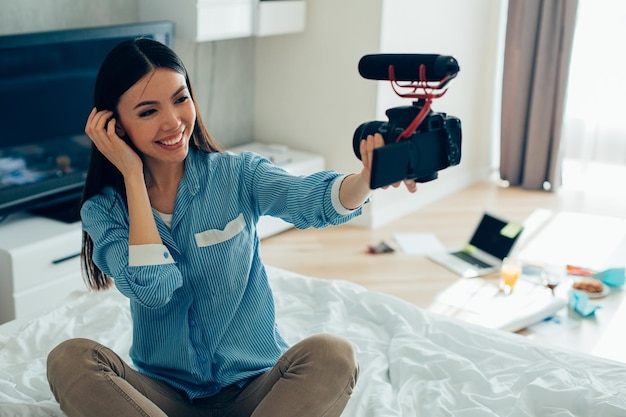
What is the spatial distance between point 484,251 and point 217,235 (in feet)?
6.70

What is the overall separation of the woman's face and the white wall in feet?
7.19

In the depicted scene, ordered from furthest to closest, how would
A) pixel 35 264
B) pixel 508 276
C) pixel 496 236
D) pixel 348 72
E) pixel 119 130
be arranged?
pixel 348 72 → pixel 496 236 → pixel 508 276 → pixel 35 264 → pixel 119 130

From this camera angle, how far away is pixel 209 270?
1.76m

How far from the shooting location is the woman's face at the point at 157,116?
5.57 ft

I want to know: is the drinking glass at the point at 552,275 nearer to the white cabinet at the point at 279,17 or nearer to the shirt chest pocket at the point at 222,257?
the white cabinet at the point at 279,17

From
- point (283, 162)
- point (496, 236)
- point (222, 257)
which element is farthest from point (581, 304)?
point (222, 257)

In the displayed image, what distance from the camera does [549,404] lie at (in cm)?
191

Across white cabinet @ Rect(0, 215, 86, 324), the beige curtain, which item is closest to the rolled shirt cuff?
white cabinet @ Rect(0, 215, 86, 324)


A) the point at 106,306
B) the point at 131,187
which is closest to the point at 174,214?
the point at 131,187

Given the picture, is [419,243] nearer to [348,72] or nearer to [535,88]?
[348,72]

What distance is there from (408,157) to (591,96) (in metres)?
3.35

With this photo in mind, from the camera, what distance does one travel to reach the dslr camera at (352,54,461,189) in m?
1.42

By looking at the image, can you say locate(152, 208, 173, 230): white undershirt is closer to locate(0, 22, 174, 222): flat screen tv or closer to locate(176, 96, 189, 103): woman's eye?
locate(176, 96, 189, 103): woman's eye

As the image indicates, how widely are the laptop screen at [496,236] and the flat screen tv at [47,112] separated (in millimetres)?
1577
